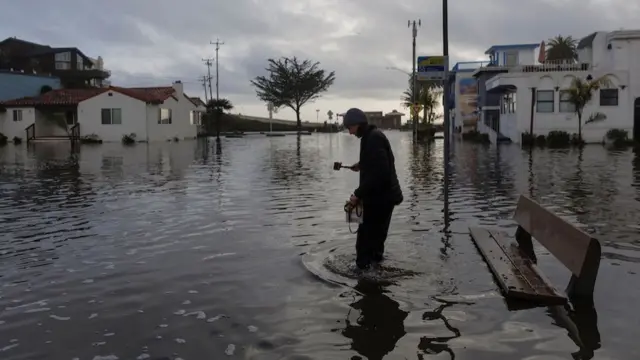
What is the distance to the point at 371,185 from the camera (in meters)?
6.60

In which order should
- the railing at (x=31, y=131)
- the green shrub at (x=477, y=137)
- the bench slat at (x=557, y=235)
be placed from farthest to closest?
the railing at (x=31, y=131) → the green shrub at (x=477, y=137) → the bench slat at (x=557, y=235)

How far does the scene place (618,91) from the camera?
130 feet

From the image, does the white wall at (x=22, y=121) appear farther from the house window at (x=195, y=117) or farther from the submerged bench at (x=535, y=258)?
the submerged bench at (x=535, y=258)

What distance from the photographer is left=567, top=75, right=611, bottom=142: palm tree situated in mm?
37594

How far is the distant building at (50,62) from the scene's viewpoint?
77.8 m

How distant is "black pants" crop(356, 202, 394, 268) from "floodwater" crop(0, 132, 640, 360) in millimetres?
406

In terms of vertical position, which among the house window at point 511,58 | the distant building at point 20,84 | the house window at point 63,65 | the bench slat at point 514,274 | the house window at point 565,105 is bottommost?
the bench slat at point 514,274

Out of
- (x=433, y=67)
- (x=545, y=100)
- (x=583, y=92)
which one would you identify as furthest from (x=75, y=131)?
(x=433, y=67)

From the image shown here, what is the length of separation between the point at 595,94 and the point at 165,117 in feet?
112

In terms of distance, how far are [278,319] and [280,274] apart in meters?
1.60

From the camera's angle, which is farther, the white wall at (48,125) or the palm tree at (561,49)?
the palm tree at (561,49)

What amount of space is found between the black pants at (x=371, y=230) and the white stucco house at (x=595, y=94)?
35.2 meters

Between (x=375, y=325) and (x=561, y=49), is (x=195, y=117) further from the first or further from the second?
(x=375, y=325)

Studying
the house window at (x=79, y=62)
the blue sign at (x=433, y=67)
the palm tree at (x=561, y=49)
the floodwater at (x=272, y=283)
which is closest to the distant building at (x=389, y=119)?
the palm tree at (x=561, y=49)
